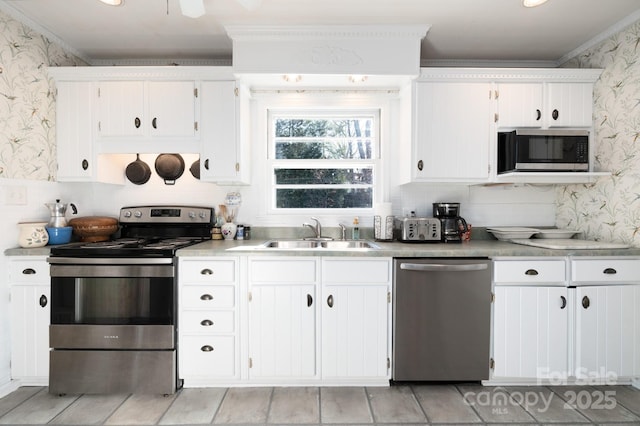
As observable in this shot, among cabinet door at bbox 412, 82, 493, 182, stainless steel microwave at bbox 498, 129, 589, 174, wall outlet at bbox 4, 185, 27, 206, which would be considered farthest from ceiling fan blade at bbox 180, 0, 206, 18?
stainless steel microwave at bbox 498, 129, 589, 174

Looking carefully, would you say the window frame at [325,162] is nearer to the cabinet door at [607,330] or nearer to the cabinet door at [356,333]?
the cabinet door at [356,333]

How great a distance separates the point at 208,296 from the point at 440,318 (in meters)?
1.55

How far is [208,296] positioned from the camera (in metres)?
2.21

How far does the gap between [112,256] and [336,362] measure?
5.32 feet

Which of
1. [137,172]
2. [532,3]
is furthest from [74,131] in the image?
[532,3]

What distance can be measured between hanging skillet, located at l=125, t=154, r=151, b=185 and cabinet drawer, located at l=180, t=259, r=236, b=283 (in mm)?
1096

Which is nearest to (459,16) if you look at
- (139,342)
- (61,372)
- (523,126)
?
(523,126)

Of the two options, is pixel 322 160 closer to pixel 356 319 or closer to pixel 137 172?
Result: pixel 356 319

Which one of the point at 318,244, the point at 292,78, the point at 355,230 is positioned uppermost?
the point at 292,78

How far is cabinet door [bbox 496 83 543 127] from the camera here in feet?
8.30

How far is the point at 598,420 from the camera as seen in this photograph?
6.32ft

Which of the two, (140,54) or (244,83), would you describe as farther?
(140,54)

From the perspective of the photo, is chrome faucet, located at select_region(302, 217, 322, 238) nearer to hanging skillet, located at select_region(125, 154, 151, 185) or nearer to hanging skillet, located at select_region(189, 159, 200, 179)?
hanging skillet, located at select_region(189, 159, 200, 179)

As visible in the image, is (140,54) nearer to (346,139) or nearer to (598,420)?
(346,139)
